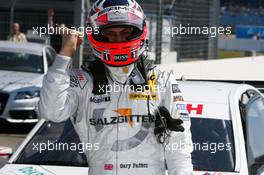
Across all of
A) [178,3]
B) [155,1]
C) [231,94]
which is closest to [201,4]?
[178,3]

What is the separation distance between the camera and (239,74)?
958 cm

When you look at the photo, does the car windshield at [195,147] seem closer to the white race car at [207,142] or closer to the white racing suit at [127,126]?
the white race car at [207,142]

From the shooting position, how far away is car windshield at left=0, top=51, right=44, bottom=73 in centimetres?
1262

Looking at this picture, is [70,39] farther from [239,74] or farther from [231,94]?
[239,74]

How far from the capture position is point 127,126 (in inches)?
135

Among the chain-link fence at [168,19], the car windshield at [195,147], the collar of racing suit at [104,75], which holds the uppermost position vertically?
the chain-link fence at [168,19]

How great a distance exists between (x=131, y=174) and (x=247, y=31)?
28.0 meters

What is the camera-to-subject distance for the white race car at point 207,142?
187 inches

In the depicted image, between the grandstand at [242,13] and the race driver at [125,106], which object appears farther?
the grandstand at [242,13]

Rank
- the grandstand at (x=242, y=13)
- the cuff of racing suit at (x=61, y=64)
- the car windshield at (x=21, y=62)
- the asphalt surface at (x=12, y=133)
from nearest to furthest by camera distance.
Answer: the cuff of racing suit at (x=61, y=64) < the asphalt surface at (x=12, y=133) < the car windshield at (x=21, y=62) < the grandstand at (x=242, y=13)

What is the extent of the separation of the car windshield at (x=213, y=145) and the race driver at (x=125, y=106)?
4.49 ft

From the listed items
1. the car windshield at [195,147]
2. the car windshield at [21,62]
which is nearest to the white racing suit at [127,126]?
the car windshield at [195,147]

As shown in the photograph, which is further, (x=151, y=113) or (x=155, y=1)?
(x=155, y=1)

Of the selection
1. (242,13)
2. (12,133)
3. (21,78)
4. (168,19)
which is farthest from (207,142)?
(242,13)
